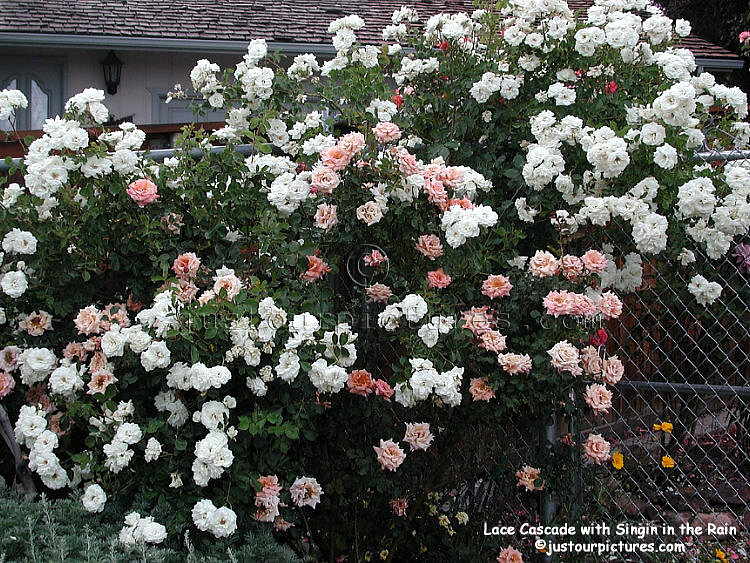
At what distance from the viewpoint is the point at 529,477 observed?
9.63 feet

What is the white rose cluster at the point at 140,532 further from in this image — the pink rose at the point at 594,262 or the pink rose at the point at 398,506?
the pink rose at the point at 594,262

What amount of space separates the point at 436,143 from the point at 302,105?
58cm

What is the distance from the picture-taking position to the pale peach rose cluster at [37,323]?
8.89 feet

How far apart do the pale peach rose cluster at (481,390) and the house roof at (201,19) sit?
609 cm

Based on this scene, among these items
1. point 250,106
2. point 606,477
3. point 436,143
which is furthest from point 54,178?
point 606,477

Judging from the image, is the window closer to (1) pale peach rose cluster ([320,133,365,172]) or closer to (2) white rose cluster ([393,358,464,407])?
(1) pale peach rose cluster ([320,133,365,172])

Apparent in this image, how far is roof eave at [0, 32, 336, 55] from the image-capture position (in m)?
7.95

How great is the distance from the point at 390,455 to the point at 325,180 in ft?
3.17

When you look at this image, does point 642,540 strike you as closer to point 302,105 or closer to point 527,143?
point 527,143

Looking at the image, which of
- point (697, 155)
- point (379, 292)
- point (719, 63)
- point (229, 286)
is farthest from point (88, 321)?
point (719, 63)

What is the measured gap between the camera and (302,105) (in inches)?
129

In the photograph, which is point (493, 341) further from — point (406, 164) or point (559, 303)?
point (406, 164)

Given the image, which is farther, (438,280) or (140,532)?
(438,280)

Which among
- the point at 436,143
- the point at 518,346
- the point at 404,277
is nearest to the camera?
the point at 518,346
